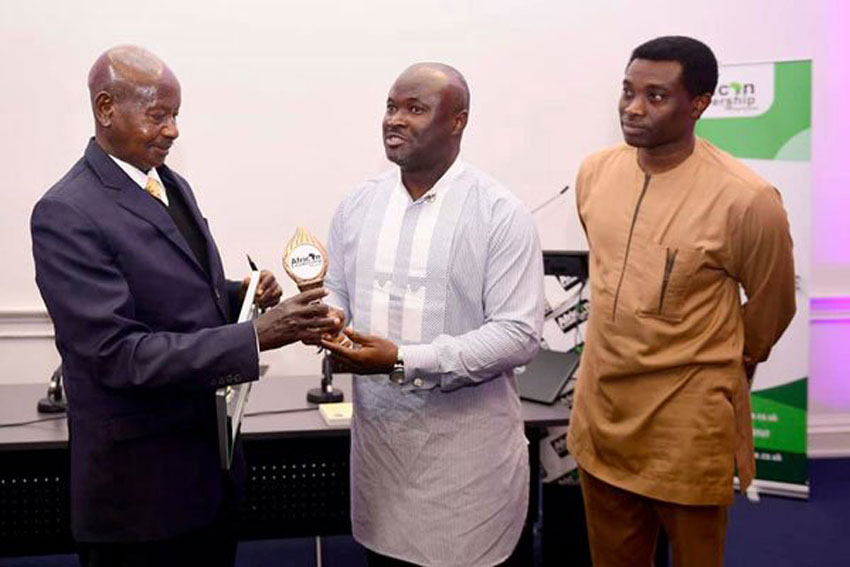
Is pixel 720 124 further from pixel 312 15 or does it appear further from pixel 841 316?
pixel 312 15

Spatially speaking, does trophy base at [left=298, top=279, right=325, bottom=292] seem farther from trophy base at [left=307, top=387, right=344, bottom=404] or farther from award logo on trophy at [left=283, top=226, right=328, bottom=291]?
trophy base at [left=307, top=387, right=344, bottom=404]

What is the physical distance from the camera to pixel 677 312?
82.0 inches

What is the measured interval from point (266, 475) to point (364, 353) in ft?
3.91

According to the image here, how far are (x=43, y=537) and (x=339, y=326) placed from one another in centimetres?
158

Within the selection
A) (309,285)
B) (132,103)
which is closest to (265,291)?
(309,285)

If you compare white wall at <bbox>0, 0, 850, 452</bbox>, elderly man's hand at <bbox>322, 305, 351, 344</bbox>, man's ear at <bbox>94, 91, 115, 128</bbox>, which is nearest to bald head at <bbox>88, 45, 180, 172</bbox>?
man's ear at <bbox>94, 91, 115, 128</bbox>

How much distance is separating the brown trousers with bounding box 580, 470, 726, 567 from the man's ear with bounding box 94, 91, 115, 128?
155 cm

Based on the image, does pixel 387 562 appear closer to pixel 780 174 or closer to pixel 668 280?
pixel 668 280

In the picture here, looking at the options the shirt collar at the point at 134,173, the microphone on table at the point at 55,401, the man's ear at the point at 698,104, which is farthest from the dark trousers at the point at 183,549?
the man's ear at the point at 698,104

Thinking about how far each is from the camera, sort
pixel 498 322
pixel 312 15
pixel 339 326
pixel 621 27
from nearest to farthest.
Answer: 1. pixel 339 326
2. pixel 498 322
3. pixel 312 15
4. pixel 621 27

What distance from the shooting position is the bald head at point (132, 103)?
61.7 inches

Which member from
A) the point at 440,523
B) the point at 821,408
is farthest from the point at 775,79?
the point at 440,523

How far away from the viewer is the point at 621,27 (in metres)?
4.27

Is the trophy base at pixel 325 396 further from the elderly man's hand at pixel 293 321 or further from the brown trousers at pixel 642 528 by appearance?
the elderly man's hand at pixel 293 321
